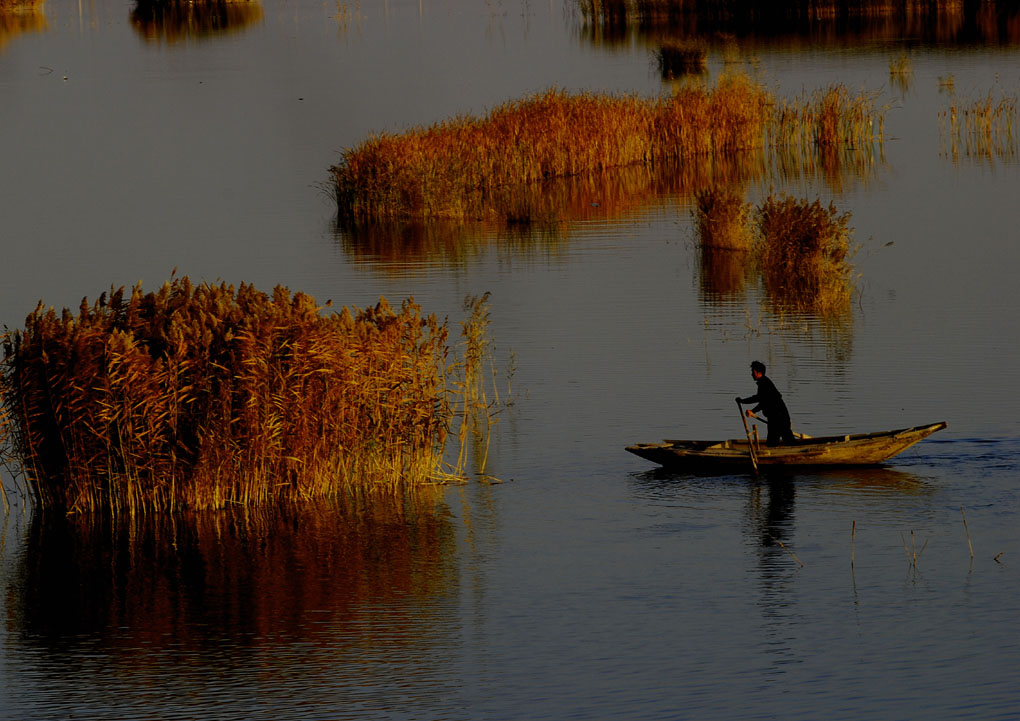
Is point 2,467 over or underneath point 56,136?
underneath

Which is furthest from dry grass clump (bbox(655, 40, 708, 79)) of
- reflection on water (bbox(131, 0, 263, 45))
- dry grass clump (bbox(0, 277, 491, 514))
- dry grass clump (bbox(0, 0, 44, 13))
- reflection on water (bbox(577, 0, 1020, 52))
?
dry grass clump (bbox(0, 0, 44, 13))

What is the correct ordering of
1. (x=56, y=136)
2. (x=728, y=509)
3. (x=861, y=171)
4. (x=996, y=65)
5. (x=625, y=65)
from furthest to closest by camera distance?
(x=625, y=65), (x=996, y=65), (x=56, y=136), (x=861, y=171), (x=728, y=509)

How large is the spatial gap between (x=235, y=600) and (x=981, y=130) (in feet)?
134

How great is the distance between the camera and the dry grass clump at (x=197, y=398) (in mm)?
19094

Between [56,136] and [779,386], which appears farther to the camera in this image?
[56,136]

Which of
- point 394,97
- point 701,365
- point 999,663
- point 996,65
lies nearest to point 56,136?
point 394,97

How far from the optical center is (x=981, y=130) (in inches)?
2077

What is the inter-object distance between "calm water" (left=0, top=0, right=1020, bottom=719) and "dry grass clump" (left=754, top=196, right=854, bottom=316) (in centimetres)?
66

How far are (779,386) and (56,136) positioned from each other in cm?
4054

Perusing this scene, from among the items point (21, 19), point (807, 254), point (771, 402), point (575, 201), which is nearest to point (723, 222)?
point (807, 254)

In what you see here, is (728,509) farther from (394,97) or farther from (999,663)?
(394,97)

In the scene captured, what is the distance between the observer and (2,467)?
22.1 meters

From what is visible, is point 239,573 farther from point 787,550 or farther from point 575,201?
point 575,201

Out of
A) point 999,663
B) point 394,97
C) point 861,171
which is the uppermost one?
point 394,97
